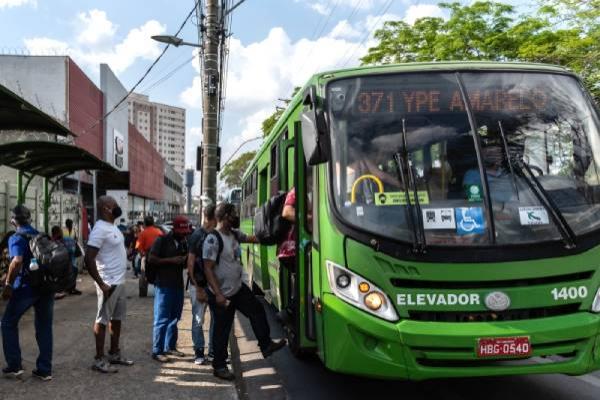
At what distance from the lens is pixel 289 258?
5.71m

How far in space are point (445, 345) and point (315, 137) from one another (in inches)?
68.7

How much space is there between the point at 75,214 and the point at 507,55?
14321mm

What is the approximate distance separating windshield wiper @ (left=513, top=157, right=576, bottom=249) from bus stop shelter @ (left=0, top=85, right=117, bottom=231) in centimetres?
552

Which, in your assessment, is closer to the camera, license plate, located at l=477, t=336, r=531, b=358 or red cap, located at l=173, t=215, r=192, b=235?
license plate, located at l=477, t=336, r=531, b=358

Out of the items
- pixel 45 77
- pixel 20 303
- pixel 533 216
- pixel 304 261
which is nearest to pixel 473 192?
pixel 533 216

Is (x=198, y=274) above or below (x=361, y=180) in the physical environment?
below

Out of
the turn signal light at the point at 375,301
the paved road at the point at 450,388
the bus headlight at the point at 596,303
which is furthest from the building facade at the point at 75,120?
the bus headlight at the point at 596,303

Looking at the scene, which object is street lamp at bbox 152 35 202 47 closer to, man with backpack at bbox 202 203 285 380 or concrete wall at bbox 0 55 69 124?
man with backpack at bbox 202 203 285 380

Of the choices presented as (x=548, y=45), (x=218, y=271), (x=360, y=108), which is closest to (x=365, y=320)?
(x=360, y=108)

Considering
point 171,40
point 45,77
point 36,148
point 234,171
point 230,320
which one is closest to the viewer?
point 230,320

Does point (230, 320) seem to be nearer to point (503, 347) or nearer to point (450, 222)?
point (450, 222)

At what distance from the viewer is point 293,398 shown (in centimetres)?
543

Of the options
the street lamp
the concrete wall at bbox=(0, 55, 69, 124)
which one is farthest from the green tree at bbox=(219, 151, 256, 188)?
the street lamp

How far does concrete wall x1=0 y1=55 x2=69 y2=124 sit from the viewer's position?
28.2m
